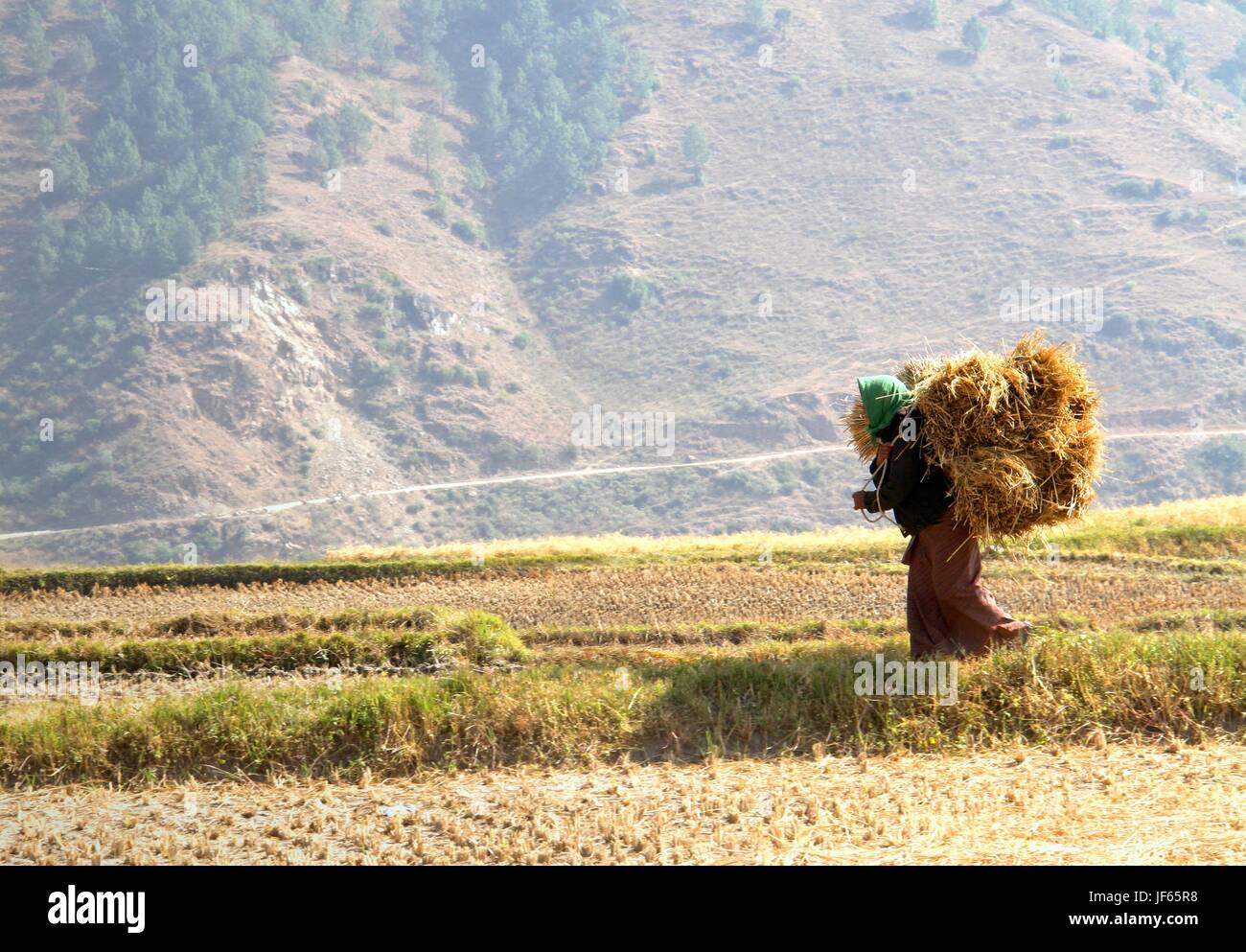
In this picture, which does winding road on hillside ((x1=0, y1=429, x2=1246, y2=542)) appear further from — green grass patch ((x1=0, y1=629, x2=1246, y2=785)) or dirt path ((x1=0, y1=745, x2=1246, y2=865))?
dirt path ((x1=0, y1=745, x2=1246, y2=865))

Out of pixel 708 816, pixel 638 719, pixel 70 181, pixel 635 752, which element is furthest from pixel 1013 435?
pixel 70 181

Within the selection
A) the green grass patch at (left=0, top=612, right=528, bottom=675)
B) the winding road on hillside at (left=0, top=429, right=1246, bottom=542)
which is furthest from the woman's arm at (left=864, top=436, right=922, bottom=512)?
the winding road on hillside at (left=0, top=429, right=1246, bottom=542)

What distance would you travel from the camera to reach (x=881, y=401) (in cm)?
894

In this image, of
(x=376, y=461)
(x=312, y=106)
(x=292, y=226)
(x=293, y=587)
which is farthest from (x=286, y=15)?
(x=293, y=587)

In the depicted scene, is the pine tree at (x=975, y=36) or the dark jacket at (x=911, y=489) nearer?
the dark jacket at (x=911, y=489)

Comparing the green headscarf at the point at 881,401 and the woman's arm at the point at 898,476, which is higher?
the green headscarf at the point at 881,401

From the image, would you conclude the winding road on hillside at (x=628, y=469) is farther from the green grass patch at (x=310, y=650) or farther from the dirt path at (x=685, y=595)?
the green grass patch at (x=310, y=650)

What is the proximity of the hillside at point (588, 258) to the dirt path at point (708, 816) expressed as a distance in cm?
5098

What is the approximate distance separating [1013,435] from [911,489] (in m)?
0.76

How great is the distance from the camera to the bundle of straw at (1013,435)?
8477 millimetres

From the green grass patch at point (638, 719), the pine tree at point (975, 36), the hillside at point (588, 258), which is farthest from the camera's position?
the pine tree at point (975, 36)

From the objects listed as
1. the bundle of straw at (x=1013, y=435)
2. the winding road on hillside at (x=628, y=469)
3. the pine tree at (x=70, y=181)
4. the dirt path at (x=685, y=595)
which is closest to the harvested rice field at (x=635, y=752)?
the bundle of straw at (x=1013, y=435)

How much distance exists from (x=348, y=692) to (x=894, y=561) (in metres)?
12.0

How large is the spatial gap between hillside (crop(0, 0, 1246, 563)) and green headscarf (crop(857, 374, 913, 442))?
5064cm
